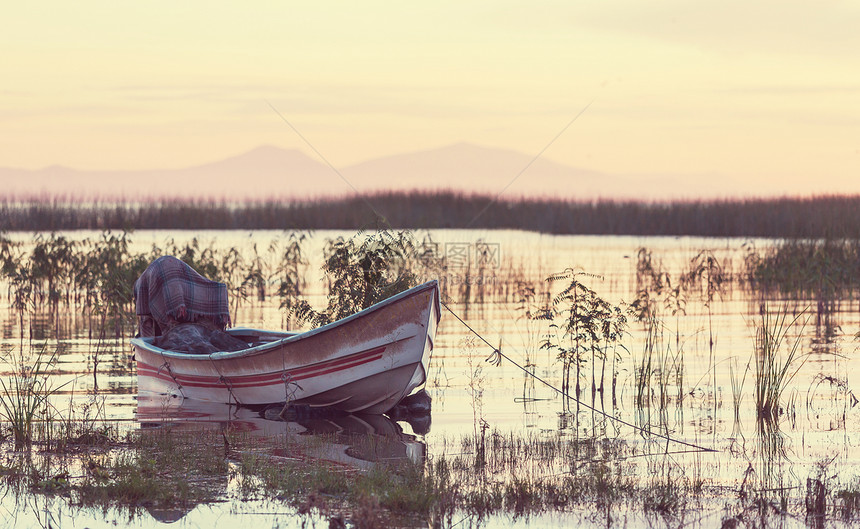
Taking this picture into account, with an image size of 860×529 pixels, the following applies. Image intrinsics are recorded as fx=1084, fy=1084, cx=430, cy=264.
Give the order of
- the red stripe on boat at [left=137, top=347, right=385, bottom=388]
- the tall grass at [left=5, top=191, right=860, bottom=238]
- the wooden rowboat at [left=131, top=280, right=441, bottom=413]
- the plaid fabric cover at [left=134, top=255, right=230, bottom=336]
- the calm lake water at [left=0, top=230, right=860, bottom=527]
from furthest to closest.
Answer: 1. the tall grass at [left=5, top=191, right=860, bottom=238]
2. the plaid fabric cover at [left=134, top=255, right=230, bottom=336]
3. the red stripe on boat at [left=137, top=347, right=385, bottom=388]
4. the wooden rowboat at [left=131, top=280, right=441, bottom=413]
5. the calm lake water at [left=0, top=230, right=860, bottom=527]

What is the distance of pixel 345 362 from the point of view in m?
12.0

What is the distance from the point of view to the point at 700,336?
17.8 m

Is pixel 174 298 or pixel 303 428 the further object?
pixel 174 298

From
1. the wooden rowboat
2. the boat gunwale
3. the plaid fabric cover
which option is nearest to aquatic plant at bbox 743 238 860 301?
the wooden rowboat

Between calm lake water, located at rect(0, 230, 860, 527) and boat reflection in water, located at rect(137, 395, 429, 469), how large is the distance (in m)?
0.06

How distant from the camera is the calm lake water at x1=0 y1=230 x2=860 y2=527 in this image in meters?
8.06

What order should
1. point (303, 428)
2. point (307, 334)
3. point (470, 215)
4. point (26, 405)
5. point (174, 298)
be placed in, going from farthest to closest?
1. point (470, 215)
2. point (174, 298)
3. point (307, 334)
4. point (303, 428)
5. point (26, 405)

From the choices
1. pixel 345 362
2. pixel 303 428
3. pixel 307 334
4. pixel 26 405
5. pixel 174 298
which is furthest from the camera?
pixel 174 298

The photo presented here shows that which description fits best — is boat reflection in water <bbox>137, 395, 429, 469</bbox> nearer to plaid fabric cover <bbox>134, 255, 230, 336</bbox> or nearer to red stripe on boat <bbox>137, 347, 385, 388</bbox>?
red stripe on boat <bbox>137, 347, 385, 388</bbox>

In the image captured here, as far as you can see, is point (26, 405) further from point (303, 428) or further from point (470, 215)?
point (470, 215)

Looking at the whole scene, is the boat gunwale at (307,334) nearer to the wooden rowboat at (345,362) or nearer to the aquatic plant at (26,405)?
the wooden rowboat at (345,362)

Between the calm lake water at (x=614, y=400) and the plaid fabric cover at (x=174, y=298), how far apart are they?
99cm

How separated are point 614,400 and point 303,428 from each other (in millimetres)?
3768

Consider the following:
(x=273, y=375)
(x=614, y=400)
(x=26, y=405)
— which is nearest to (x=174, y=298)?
(x=273, y=375)
